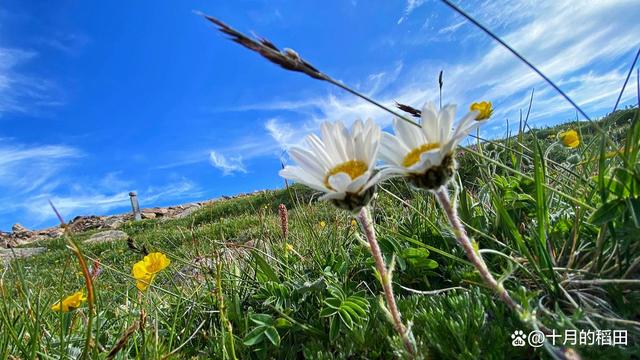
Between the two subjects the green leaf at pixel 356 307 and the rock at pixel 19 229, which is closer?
the green leaf at pixel 356 307

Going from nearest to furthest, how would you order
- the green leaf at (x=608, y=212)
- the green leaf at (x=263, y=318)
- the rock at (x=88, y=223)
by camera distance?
the green leaf at (x=608, y=212) → the green leaf at (x=263, y=318) → the rock at (x=88, y=223)

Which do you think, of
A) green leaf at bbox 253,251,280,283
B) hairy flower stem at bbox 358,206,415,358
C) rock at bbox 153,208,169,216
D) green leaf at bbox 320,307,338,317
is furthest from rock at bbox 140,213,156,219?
hairy flower stem at bbox 358,206,415,358

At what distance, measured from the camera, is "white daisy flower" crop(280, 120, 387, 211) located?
1.08 meters

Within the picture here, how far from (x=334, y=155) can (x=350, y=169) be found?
81mm

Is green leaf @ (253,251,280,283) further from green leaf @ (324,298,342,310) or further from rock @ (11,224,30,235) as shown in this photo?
rock @ (11,224,30,235)

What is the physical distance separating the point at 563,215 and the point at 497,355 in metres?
1.01

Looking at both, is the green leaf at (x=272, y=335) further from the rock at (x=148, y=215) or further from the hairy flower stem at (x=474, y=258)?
the rock at (x=148, y=215)

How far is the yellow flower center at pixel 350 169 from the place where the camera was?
3.68ft

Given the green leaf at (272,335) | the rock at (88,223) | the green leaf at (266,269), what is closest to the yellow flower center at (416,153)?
the green leaf at (272,335)

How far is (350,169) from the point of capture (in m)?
1.14

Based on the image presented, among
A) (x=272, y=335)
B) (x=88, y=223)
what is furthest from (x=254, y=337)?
(x=88, y=223)

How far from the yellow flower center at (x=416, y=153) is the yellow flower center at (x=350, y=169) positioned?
11 cm

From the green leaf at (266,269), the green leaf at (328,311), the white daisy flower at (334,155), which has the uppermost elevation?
the white daisy flower at (334,155)

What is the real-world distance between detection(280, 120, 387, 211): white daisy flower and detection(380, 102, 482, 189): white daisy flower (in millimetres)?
61
